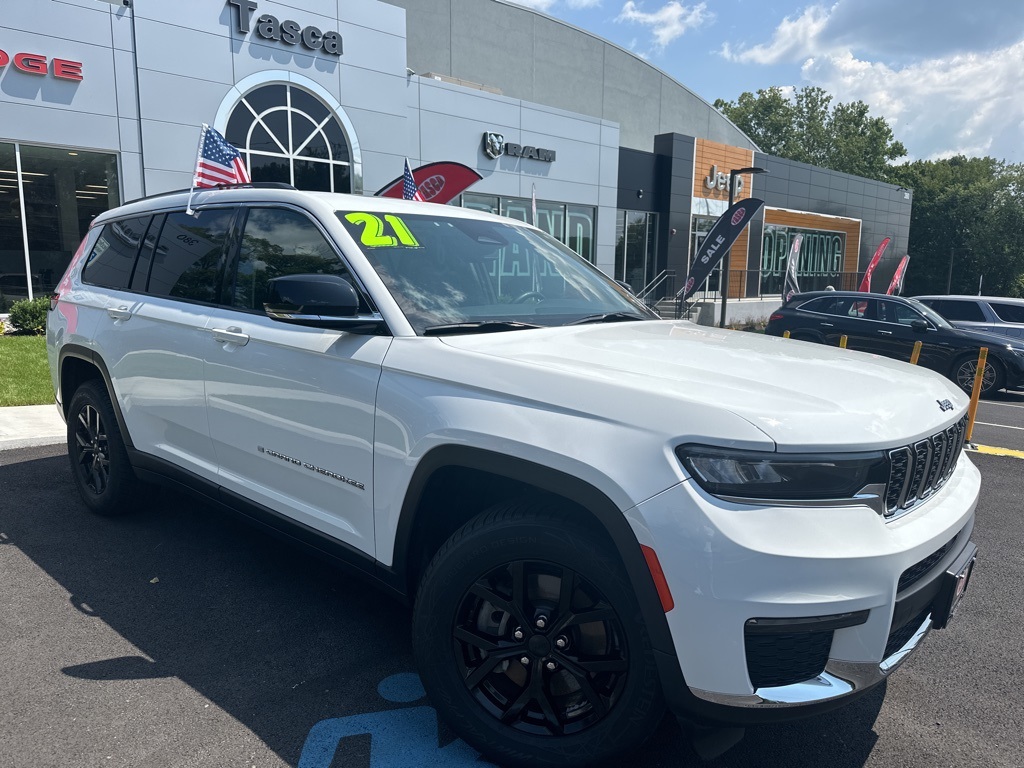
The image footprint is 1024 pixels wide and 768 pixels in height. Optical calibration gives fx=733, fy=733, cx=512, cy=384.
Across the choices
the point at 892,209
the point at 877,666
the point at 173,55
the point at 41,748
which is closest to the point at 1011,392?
the point at 877,666

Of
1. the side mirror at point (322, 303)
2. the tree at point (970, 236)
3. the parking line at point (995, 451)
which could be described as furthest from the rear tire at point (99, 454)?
the tree at point (970, 236)

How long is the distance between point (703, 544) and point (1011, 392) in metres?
14.7

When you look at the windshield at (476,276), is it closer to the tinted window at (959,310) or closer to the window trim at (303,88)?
the window trim at (303,88)

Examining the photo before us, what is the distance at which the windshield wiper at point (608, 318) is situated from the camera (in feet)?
10.4

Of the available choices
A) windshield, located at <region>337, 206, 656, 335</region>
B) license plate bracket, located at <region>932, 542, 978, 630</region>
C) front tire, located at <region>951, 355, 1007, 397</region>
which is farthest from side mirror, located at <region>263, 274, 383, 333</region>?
front tire, located at <region>951, 355, 1007, 397</region>

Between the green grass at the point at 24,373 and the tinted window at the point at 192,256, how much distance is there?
5045mm

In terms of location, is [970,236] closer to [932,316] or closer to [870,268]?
[870,268]

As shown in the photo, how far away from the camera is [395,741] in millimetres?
2576

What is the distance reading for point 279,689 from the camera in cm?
288

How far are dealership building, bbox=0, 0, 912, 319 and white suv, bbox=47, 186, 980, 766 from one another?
1206 centimetres

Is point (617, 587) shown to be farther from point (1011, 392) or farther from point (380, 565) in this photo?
point (1011, 392)

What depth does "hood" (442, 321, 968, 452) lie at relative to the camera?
1.98 metres

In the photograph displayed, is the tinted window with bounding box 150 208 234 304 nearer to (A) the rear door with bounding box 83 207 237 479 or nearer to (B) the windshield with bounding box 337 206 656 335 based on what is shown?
(A) the rear door with bounding box 83 207 237 479

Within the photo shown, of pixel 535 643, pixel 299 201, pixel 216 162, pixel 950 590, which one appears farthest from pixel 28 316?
pixel 950 590
